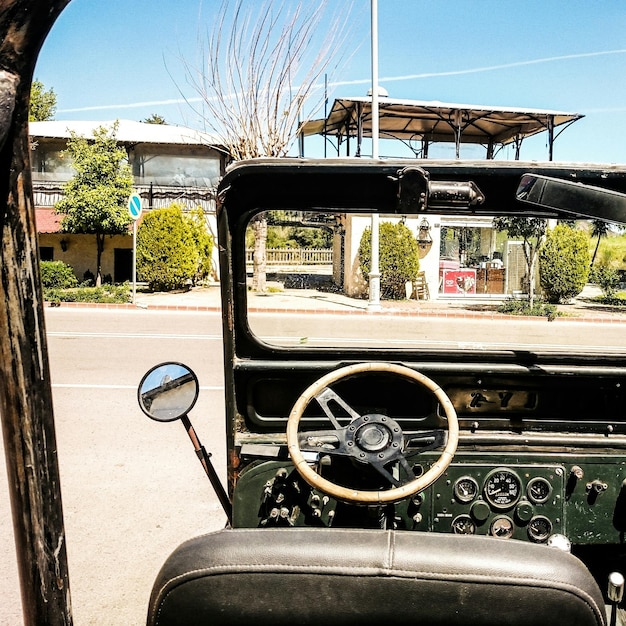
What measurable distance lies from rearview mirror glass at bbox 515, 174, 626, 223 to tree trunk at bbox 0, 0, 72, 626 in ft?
4.36

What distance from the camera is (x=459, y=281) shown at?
2.92 m

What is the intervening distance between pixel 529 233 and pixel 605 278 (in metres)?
0.37

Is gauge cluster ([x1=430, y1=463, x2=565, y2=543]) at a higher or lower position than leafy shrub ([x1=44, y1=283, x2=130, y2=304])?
higher

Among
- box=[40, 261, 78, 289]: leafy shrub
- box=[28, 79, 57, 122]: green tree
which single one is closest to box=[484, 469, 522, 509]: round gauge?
box=[40, 261, 78, 289]: leafy shrub

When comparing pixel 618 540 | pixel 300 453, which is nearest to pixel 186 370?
pixel 300 453

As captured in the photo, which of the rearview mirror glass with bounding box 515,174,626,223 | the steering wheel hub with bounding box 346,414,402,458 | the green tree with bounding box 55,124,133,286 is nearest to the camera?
the rearview mirror glass with bounding box 515,174,626,223

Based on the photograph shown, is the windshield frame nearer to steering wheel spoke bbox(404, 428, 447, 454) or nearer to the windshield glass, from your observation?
the windshield glass

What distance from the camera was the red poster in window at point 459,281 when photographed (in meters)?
2.88

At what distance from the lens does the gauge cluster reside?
7.65 feet

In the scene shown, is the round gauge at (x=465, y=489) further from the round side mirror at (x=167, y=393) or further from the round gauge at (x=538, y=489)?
the round side mirror at (x=167, y=393)

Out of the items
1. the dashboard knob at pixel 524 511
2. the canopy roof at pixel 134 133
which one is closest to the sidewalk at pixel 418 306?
the dashboard knob at pixel 524 511

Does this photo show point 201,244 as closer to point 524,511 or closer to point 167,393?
point 167,393

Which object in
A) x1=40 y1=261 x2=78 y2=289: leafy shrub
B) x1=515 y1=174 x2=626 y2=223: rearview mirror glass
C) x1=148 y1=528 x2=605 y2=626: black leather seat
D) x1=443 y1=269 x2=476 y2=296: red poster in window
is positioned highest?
x1=515 y1=174 x2=626 y2=223: rearview mirror glass

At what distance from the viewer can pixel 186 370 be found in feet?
8.50
